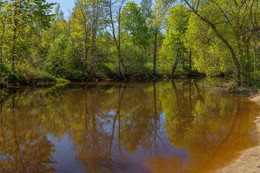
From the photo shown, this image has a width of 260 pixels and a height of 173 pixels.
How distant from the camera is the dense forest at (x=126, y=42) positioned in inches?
574

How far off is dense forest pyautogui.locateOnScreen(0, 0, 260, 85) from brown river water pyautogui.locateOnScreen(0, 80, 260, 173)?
7.61m

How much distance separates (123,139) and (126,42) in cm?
→ 2482

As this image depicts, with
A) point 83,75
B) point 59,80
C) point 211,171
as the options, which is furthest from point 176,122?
point 83,75

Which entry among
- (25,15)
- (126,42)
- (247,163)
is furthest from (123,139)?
(126,42)

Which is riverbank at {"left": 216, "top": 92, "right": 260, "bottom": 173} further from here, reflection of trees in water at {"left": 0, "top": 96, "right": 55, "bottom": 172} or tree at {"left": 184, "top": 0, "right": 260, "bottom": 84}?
tree at {"left": 184, "top": 0, "right": 260, "bottom": 84}

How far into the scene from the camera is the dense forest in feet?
47.8

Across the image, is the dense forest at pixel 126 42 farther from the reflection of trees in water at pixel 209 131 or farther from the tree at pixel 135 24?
Answer: the reflection of trees in water at pixel 209 131

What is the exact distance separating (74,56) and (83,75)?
2753mm

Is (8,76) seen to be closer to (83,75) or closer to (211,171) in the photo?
(83,75)

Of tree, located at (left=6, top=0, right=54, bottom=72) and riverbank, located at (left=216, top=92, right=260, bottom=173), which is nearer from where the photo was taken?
riverbank, located at (left=216, top=92, right=260, bottom=173)

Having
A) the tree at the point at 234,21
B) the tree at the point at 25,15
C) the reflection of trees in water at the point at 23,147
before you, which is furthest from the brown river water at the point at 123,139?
the tree at the point at 25,15

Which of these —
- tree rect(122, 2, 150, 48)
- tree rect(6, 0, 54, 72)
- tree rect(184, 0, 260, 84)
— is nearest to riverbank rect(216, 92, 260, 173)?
tree rect(184, 0, 260, 84)

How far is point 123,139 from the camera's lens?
5938 millimetres

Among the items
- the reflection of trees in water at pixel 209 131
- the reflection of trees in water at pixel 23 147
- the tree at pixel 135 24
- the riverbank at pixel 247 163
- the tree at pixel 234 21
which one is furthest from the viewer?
the tree at pixel 135 24
